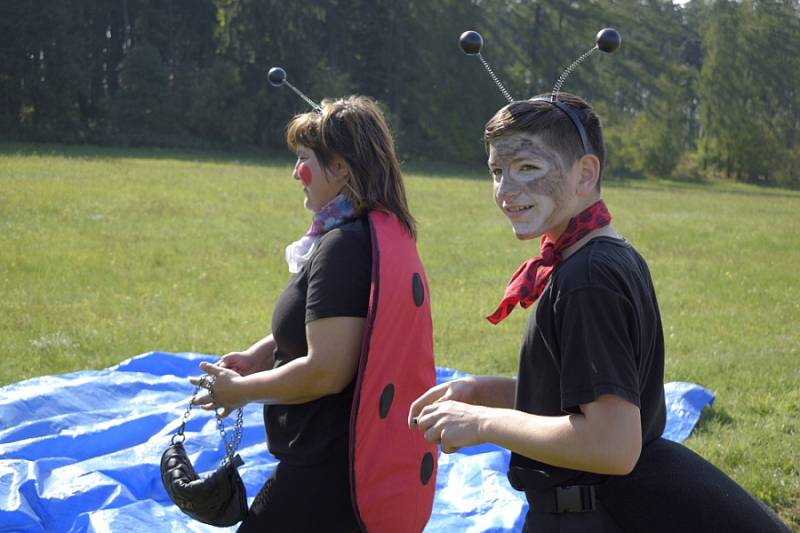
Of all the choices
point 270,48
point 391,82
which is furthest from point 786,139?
point 270,48

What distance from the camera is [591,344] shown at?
6.36 feet

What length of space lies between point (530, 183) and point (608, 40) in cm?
52

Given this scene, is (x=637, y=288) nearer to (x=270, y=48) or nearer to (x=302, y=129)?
(x=302, y=129)

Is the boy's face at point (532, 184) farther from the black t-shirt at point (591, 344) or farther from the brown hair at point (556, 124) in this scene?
the black t-shirt at point (591, 344)

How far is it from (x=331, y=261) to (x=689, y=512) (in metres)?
1.27

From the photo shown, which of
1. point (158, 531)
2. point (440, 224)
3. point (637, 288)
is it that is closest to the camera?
point (637, 288)

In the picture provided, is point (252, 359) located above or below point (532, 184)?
below

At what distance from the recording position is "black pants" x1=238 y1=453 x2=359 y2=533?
2857mm

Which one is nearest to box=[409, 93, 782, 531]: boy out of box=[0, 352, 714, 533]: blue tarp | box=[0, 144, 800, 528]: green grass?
box=[0, 352, 714, 533]: blue tarp

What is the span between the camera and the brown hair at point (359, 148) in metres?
3.02

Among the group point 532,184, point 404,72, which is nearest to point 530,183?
point 532,184

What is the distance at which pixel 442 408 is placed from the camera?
2.19 m

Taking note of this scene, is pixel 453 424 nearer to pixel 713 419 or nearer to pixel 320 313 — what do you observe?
pixel 320 313

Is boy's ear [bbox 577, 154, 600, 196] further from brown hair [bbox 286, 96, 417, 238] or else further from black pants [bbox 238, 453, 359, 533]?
black pants [bbox 238, 453, 359, 533]
